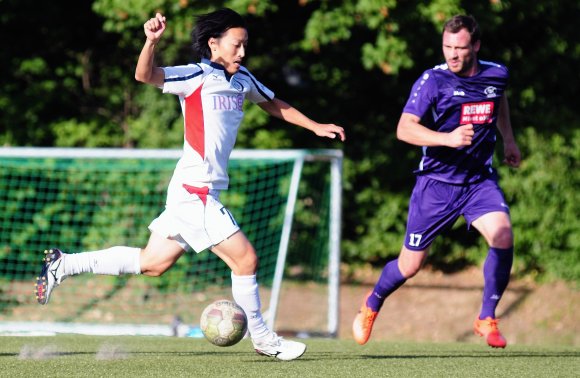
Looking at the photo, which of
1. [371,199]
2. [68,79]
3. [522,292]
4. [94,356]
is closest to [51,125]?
[68,79]

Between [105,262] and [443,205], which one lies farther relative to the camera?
[443,205]

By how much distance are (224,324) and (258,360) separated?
2.22ft

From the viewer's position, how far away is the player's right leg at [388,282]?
22.6ft

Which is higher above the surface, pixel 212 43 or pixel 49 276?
pixel 212 43

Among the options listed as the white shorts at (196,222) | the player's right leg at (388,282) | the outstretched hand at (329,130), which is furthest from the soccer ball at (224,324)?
the player's right leg at (388,282)

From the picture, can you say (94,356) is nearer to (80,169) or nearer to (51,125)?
(80,169)

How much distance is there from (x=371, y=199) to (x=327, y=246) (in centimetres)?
116

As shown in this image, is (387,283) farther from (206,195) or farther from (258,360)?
(206,195)

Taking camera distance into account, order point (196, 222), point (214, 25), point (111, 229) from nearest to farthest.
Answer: point (196, 222)
point (214, 25)
point (111, 229)

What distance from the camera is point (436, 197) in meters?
6.71

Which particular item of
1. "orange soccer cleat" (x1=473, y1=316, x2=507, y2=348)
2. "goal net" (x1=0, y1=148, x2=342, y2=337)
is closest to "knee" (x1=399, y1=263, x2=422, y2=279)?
"orange soccer cleat" (x1=473, y1=316, x2=507, y2=348)

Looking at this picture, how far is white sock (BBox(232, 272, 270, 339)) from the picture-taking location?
6109 millimetres

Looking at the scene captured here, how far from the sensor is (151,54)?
570 centimetres

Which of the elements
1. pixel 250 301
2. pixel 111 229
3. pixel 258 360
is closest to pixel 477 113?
pixel 250 301
